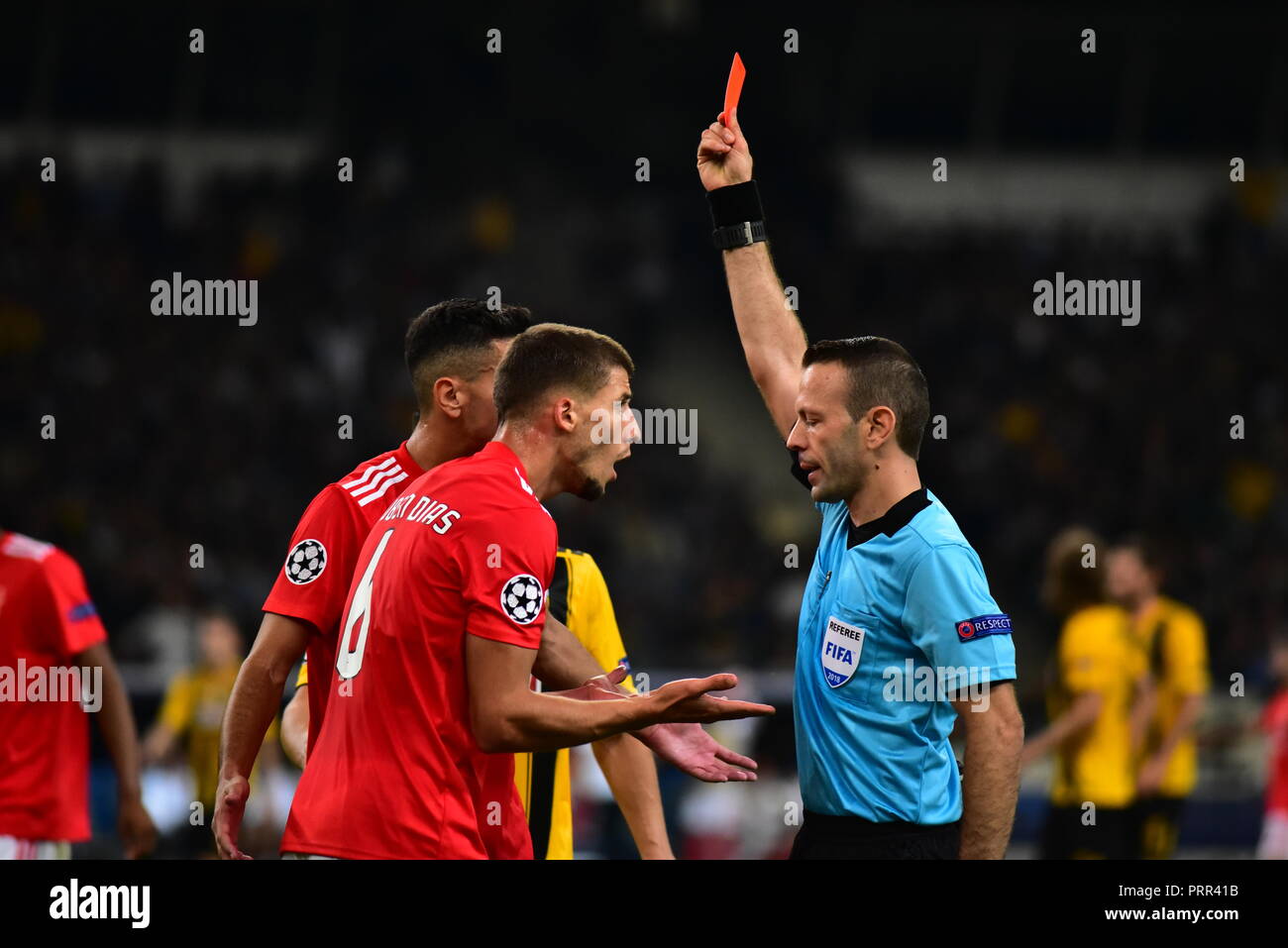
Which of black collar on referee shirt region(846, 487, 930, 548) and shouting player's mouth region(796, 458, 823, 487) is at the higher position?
shouting player's mouth region(796, 458, 823, 487)

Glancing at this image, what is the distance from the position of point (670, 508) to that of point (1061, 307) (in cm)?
630

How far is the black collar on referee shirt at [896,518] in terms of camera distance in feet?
13.5

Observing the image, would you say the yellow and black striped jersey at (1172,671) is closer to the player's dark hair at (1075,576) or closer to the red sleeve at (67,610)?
the player's dark hair at (1075,576)

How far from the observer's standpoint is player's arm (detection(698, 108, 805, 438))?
15.9 ft

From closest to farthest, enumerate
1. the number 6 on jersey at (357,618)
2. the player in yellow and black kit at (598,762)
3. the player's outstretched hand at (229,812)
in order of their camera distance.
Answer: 1. the number 6 on jersey at (357,618)
2. the player's outstretched hand at (229,812)
3. the player in yellow and black kit at (598,762)

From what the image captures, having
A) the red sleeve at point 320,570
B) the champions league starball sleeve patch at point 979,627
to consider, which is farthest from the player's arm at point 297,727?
the champions league starball sleeve patch at point 979,627

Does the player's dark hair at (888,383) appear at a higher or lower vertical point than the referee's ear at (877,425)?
higher

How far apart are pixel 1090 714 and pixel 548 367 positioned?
5.72 meters

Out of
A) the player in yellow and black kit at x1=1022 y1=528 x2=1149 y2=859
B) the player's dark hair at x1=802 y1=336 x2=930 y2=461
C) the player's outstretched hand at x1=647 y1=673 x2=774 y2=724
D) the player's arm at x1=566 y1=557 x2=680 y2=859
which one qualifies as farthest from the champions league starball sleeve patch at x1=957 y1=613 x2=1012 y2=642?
the player in yellow and black kit at x1=1022 y1=528 x2=1149 y2=859

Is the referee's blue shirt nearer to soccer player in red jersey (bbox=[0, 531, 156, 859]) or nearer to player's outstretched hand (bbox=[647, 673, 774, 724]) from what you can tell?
player's outstretched hand (bbox=[647, 673, 774, 724])

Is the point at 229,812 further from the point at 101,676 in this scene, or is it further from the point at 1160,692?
the point at 1160,692

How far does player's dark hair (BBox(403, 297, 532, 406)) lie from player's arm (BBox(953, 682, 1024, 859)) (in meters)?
1.70

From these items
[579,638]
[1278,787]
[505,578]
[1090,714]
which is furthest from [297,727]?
[1278,787]

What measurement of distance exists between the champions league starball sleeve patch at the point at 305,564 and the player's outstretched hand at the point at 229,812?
570mm
